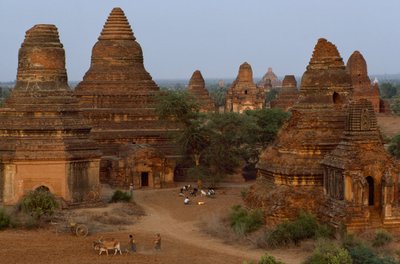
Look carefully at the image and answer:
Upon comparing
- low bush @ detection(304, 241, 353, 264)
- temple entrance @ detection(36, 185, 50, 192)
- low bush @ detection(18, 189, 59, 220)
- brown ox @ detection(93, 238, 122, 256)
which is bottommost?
brown ox @ detection(93, 238, 122, 256)

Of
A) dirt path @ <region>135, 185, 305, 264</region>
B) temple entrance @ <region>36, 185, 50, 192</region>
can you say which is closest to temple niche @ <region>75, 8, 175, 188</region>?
dirt path @ <region>135, 185, 305, 264</region>

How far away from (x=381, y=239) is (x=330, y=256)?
3.47 metres

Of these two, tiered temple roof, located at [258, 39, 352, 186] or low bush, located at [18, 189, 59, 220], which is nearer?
tiered temple roof, located at [258, 39, 352, 186]

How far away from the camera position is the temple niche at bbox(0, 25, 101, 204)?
26.5 meters

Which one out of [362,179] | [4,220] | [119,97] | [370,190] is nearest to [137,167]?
[119,97]

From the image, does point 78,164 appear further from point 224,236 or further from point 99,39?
point 99,39

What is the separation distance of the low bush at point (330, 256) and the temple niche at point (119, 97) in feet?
55.4

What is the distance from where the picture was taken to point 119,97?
36.3m

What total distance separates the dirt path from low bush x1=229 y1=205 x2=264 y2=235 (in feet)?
2.27

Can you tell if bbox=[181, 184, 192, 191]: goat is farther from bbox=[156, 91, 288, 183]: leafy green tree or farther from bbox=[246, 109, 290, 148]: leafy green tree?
bbox=[246, 109, 290, 148]: leafy green tree

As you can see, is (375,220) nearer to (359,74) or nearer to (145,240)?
(145,240)

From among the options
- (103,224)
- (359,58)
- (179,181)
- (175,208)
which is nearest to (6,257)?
(103,224)

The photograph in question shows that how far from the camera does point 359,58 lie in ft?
181

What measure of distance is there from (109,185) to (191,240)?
38.5 feet
